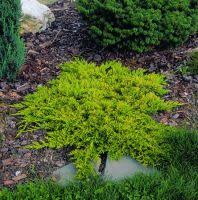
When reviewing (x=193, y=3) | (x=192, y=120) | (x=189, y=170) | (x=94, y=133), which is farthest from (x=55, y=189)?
(x=193, y=3)

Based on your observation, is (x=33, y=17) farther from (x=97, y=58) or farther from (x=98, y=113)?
(x=98, y=113)

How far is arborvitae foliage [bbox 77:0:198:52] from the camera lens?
238 inches

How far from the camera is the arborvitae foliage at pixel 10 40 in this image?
5.54 metres

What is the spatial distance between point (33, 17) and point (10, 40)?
1273mm

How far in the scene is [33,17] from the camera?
691 cm

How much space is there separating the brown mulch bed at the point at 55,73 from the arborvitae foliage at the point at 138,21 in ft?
0.77

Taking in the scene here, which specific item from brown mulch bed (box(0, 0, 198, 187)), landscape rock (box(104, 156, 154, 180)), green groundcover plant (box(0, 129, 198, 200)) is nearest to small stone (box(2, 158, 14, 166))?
brown mulch bed (box(0, 0, 198, 187))

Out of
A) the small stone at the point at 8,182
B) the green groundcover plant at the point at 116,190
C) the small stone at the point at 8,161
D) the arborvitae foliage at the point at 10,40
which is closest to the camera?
the green groundcover plant at the point at 116,190

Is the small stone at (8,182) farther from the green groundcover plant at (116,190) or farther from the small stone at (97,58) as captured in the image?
the small stone at (97,58)

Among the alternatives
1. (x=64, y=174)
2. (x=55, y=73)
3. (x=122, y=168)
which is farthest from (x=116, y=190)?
(x=55, y=73)

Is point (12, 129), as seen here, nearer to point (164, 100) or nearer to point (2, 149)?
point (2, 149)

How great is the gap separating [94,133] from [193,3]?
2579 millimetres

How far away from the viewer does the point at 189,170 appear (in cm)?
455

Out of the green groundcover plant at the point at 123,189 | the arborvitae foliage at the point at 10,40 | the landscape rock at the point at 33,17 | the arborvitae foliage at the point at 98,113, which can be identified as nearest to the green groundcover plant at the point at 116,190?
the green groundcover plant at the point at 123,189
